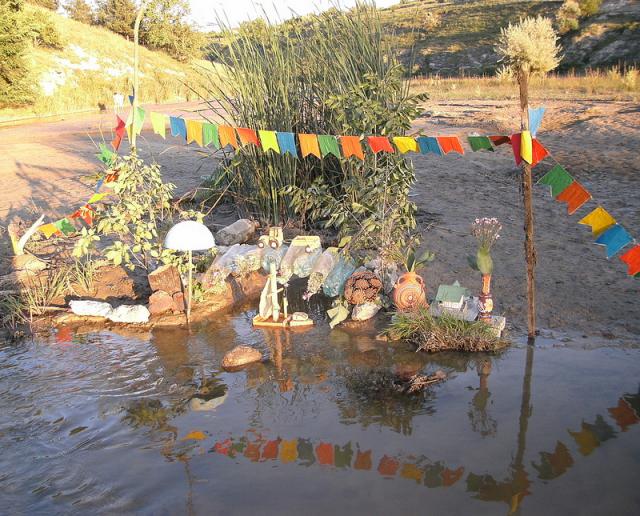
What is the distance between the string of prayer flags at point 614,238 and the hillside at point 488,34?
19.6 metres

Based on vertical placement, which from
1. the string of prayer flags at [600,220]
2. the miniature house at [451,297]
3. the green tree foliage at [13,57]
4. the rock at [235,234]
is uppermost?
the green tree foliage at [13,57]

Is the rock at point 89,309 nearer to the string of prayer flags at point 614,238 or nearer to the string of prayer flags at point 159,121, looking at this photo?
the string of prayer flags at point 159,121

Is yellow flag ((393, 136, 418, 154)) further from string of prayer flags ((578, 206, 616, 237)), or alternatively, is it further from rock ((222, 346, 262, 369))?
rock ((222, 346, 262, 369))

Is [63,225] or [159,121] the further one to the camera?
[63,225]

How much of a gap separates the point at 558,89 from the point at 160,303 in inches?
671

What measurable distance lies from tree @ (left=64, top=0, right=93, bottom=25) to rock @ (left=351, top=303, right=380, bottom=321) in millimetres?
36935

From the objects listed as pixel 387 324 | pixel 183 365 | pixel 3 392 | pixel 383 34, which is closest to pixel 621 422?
pixel 387 324

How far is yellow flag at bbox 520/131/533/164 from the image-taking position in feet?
16.1

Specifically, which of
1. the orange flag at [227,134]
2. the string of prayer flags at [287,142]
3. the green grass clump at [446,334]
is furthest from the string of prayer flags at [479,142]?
the orange flag at [227,134]

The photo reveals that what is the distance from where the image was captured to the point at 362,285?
605 centimetres

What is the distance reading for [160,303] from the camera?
642cm

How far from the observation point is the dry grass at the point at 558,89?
17.2 m

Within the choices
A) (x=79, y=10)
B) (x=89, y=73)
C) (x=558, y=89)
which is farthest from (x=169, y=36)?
(x=558, y=89)

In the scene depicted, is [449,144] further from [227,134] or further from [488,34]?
[488,34]
